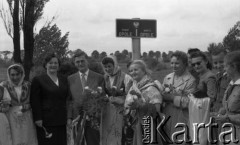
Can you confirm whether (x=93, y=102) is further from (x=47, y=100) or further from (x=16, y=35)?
(x=16, y=35)

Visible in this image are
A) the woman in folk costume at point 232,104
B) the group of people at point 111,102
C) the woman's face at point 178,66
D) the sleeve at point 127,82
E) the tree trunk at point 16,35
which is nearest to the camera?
the woman in folk costume at point 232,104

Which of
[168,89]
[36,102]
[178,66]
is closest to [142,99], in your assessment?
[168,89]

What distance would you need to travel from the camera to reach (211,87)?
5.18 meters

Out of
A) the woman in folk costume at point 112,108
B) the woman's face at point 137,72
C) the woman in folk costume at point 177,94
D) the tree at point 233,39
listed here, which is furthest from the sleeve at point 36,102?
the tree at point 233,39

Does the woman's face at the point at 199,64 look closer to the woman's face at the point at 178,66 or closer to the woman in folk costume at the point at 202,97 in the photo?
the woman in folk costume at the point at 202,97

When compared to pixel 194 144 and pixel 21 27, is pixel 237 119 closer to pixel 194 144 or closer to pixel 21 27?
pixel 194 144

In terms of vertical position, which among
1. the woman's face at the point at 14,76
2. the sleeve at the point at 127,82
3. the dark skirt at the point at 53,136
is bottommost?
the dark skirt at the point at 53,136

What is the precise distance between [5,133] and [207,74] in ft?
10.1

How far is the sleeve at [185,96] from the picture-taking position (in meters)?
5.42

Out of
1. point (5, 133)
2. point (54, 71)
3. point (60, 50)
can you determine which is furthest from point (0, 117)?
point (60, 50)

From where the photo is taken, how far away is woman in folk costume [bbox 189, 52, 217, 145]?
5191 mm

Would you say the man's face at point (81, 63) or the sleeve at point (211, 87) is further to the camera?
the man's face at point (81, 63)

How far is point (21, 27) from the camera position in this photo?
1200cm

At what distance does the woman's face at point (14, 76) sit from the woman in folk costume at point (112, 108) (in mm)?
1305
